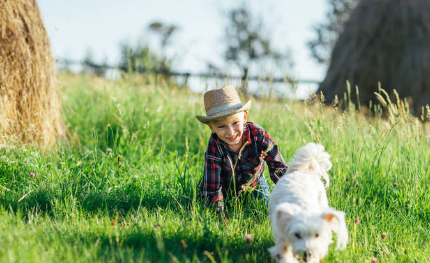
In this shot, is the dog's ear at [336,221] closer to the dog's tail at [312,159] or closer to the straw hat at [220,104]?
the dog's tail at [312,159]

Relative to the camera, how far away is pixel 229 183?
10.6 ft

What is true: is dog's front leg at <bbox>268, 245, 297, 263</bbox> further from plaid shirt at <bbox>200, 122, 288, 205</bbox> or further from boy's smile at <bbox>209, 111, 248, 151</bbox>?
boy's smile at <bbox>209, 111, 248, 151</bbox>

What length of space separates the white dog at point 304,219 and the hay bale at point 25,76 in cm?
274

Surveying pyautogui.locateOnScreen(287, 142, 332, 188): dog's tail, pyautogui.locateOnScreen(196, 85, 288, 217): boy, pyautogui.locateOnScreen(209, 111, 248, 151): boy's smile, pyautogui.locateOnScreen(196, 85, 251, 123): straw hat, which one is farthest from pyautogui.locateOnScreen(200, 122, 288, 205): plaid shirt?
pyautogui.locateOnScreen(287, 142, 332, 188): dog's tail

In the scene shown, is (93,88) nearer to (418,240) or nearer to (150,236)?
(150,236)

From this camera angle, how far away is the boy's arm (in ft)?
A: 10.1

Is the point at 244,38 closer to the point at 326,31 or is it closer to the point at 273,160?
the point at 326,31

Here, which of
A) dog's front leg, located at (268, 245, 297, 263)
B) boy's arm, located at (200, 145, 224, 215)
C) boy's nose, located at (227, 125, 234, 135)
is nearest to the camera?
dog's front leg, located at (268, 245, 297, 263)

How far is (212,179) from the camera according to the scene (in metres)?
→ 3.10

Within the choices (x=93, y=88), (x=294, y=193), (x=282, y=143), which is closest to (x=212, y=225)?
(x=294, y=193)

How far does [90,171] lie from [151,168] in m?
0.73

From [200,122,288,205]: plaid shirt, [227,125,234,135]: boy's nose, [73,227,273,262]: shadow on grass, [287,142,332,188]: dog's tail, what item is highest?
[227,125,234,135]: boy's nose

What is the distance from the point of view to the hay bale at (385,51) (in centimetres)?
988

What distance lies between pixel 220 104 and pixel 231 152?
17.9 inches
